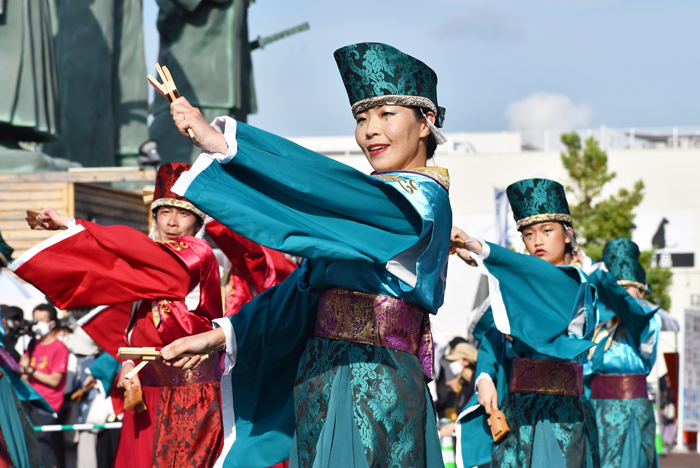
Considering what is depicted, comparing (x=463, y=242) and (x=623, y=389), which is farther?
(x=623, y=389)

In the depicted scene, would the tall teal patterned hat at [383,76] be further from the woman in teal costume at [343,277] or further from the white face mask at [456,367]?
the white face mask at [456,367]

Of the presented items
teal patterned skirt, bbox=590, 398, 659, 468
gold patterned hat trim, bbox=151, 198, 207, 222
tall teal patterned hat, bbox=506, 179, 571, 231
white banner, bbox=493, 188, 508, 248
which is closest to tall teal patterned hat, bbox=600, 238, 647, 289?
teal patterned skirt, bbox=590, 398, 659, 468

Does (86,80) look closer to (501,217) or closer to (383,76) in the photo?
(501,217)

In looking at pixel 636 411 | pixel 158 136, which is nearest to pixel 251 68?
pixel 158 136

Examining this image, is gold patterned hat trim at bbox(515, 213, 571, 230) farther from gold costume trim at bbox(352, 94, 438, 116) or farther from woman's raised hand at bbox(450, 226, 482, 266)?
gold costume trim at bbox(352, 94, 438, 116)

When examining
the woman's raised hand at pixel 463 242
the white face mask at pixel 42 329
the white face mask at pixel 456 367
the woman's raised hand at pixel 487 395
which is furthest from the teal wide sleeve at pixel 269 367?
the white face mask at pixel 456 367

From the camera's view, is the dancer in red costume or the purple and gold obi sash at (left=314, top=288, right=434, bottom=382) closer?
the purple and gold obi sash at (left=314, top=288, right=434, bottom=382)

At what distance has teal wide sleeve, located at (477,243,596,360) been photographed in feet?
12.9

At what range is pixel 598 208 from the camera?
64.6 feet

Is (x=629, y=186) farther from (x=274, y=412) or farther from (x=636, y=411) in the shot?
(x=274, y=412)

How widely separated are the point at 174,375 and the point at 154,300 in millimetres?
381

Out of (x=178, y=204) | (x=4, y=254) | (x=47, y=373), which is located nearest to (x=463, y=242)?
(x=178, y=204)

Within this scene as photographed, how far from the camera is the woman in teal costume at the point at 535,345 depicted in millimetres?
4020

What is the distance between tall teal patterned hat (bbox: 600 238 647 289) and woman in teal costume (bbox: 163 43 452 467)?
453 cm
